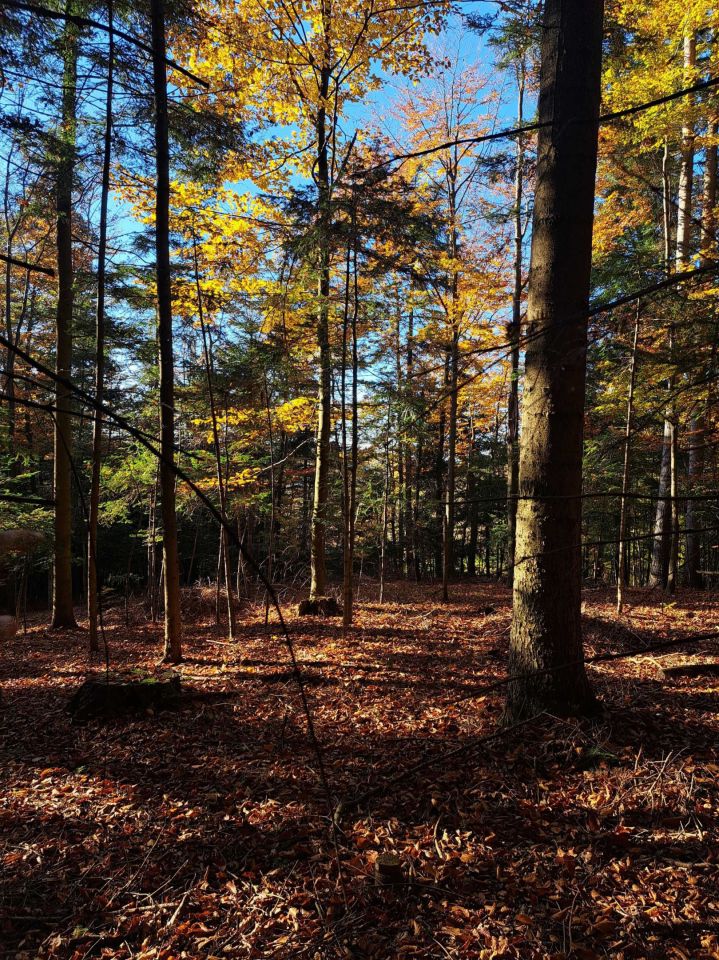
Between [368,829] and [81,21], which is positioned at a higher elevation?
[81,21]

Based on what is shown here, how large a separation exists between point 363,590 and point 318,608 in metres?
4.62

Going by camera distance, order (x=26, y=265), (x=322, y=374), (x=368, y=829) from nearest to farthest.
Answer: (x=26, y=265) < (x=368, y=829) < (x=322, y=374)

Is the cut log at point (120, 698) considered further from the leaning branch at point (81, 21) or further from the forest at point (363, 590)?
the leaning branch at point (81, 21)

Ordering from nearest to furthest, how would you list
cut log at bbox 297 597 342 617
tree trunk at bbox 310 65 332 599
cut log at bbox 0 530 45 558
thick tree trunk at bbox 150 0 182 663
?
thick tree trunk at bbox 150 0 182 663, tree trunk at bbox 310 65 332 599, cut log at bbox 297 597 342 617, cut log at bbox 0 530 45 558

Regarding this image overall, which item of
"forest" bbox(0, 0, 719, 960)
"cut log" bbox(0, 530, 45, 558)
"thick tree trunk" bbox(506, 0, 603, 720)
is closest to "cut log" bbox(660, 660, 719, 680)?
"forest" bbox(0, 0, 719, 960)

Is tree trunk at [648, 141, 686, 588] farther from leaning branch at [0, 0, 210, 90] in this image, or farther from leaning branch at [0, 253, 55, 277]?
leaning branch at [0, 253, 55, 277]

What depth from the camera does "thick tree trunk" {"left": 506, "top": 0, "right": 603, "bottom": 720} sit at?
148 inches

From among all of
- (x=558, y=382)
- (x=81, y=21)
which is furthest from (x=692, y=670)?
(x=81, y=21)

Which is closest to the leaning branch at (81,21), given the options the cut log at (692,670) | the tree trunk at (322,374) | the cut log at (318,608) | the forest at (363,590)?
the forest at (363,590)

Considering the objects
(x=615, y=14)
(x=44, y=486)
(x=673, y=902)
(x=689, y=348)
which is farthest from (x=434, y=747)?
(x=44, y=486)

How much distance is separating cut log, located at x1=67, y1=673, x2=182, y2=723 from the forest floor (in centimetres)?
17

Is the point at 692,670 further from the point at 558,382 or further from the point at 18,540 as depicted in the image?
the point at 18,540

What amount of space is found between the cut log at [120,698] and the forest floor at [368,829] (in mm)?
165

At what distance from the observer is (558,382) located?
12.6ft
